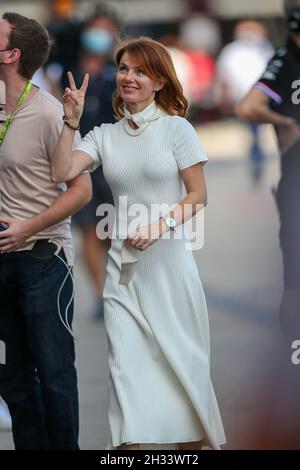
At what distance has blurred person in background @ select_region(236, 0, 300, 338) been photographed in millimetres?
5926

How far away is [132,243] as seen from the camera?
464cm

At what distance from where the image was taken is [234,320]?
8.84 m

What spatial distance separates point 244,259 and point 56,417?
642 cm

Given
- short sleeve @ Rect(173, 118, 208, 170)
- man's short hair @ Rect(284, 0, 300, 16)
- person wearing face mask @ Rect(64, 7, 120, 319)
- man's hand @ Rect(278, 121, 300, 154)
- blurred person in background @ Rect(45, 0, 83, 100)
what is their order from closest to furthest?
short sleeve @ Rect(173, 118, 208, 170)
man's hand @ Rect(278, 121, 300, 154)
man's short hair @ Rect(284, 0, 300, 16)
person wearing face mask @ Rect(64, 7, 120, 319)
blurred person in background @ Rect(45, 0, 83, 100)

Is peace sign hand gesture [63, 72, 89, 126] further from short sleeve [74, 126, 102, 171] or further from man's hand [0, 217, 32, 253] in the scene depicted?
man's hand [0, 217, 32, 253]

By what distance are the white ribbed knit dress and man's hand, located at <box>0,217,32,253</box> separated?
0.33 metres

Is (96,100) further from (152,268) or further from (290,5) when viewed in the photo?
(152,268)

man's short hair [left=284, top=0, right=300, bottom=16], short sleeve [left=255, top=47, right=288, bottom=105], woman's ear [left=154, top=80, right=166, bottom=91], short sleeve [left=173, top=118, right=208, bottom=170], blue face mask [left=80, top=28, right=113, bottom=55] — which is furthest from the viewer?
blue face mask [left=80, top=28, right=113, bottom=55]

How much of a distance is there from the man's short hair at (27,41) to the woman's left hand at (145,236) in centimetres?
82

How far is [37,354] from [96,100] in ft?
12.6

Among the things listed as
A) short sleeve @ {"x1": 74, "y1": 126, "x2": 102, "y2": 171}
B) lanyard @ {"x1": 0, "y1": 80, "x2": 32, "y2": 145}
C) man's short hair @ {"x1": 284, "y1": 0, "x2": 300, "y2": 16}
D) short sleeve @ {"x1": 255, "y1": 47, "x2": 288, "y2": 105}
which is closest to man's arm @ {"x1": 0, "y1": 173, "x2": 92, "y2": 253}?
short sleeve @ {"x1": 74, "y1": 126, "x2": 102, "y2": 171}

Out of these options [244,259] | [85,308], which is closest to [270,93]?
[85,308]

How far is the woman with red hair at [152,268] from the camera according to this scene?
15.8 feet

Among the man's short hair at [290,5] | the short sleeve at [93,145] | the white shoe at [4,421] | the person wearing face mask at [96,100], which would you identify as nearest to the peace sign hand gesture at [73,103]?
the short sleeve at [93,145]
